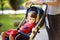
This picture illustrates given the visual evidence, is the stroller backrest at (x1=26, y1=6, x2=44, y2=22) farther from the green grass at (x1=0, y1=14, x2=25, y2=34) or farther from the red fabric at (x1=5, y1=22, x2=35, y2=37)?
the green grass at (x1=0, y1=14, x2=25, y2=34)

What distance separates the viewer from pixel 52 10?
1794 millimetres

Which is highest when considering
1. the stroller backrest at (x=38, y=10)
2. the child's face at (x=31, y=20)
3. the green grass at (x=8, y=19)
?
the stroller backrest at (x=38, y=10)

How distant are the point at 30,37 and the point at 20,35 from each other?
155 millimetres

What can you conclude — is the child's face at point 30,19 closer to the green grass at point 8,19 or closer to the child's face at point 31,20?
the child's face at point 31,20

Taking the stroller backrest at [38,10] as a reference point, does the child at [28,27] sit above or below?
below

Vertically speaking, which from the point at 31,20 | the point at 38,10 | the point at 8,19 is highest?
the point at 38,10

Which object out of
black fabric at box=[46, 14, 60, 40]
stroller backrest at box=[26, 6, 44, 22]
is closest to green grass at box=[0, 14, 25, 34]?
stroller backrest at box=[26, 6, 44, 22]

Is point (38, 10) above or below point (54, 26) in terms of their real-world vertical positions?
above

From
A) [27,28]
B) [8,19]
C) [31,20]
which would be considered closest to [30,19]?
[31,20]

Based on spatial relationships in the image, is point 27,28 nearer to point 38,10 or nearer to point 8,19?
point 38,10

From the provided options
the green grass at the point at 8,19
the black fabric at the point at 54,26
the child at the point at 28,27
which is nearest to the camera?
the black fabric at the point at 54,26

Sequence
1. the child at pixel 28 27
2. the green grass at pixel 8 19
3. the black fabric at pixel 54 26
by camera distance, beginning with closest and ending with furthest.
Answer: the black fabric at pixel 54 26 < the child at pixel 28 27 < the green grass at pixel 8 19

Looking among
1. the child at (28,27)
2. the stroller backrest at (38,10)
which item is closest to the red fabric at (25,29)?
the child at (28,27)

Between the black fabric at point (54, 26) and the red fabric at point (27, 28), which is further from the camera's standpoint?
the red fabric at point (27, 28)
